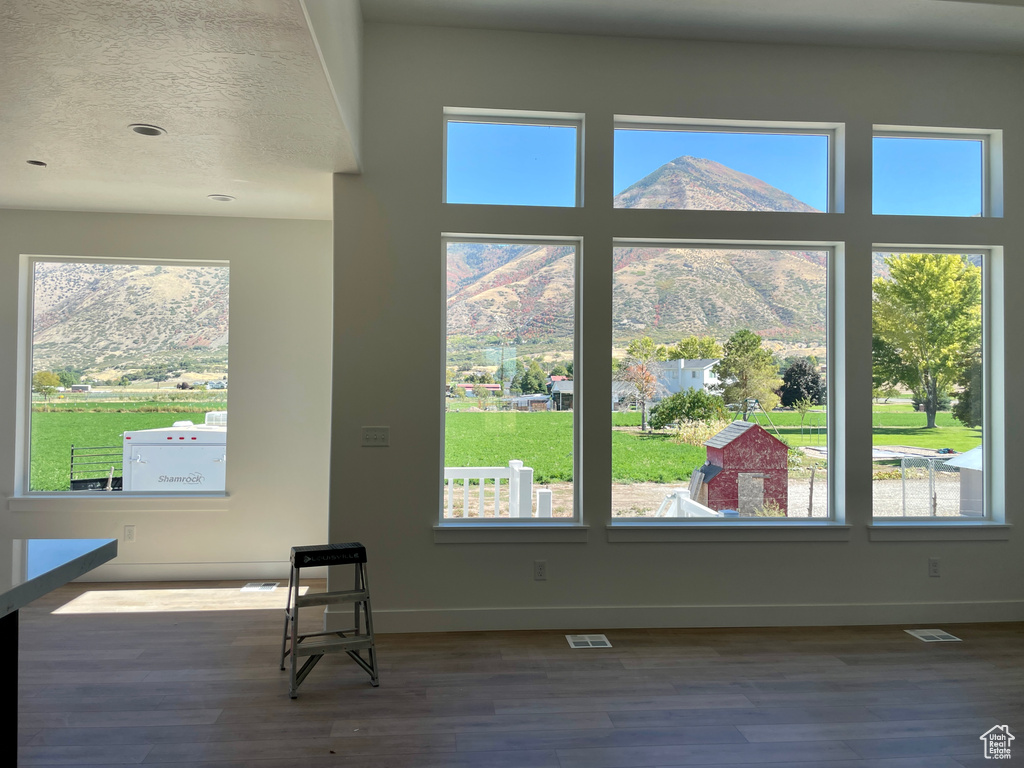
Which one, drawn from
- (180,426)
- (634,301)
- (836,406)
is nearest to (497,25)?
(634,301)

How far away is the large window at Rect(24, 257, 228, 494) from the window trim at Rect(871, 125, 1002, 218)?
4.67m

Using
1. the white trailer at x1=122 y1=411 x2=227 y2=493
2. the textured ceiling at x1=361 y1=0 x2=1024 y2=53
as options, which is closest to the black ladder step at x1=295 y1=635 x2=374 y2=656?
the white trailer at x1=122 y1=411 x2=227 y2=493

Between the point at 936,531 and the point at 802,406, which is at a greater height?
the point at 802,406

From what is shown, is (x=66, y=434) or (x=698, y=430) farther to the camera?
(x=66, y=434)

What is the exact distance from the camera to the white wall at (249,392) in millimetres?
4621

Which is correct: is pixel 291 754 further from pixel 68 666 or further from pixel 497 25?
pixel 497 25

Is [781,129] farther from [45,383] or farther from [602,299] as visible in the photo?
[45,383]

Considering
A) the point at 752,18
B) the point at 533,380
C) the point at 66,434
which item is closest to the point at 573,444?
the point at 533,380

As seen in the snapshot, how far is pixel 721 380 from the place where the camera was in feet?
13.1

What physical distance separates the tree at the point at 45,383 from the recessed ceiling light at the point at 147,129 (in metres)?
2.55

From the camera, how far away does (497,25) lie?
12.1ft

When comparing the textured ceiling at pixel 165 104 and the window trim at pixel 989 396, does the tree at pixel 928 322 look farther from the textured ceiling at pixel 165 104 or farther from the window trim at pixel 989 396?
the textured ceiling at pixel 165 104

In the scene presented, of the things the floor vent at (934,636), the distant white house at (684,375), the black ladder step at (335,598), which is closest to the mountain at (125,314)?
the black ladder step at (335,598)

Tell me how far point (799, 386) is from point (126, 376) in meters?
4.70
